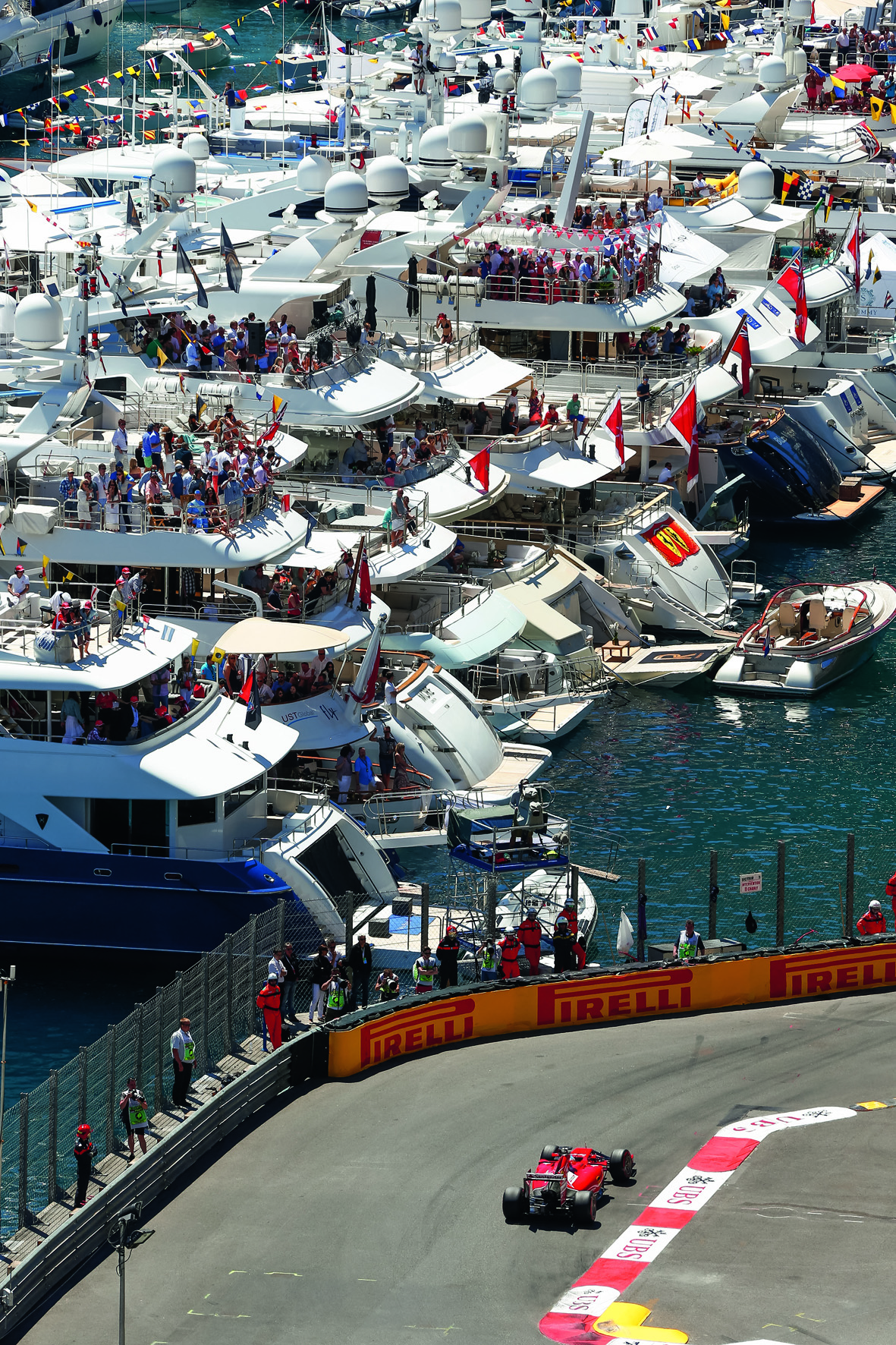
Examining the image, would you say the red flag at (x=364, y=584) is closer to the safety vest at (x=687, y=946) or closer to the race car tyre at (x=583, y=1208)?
the safety vest at (x=687, y=946)

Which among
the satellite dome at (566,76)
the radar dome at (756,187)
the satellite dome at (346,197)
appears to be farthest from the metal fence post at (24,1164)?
the satellite dome at (566,76)

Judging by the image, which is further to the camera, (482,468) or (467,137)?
(467,137)

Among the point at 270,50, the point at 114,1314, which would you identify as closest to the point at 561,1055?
the point at 114,1314

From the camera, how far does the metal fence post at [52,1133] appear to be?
30469mm

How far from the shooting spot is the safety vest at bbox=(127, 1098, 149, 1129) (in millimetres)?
32469

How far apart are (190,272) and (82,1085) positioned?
3939cm

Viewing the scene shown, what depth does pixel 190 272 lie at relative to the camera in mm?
66688

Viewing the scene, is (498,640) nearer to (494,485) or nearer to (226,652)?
(494,485)

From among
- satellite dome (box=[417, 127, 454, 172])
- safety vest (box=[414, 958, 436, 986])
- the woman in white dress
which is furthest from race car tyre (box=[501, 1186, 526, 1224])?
satellite dome (box=[417, 127, 454, 172])

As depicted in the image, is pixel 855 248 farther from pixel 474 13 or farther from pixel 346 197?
pixel 474 13

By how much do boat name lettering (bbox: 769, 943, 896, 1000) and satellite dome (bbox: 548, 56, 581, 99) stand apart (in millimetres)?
67920

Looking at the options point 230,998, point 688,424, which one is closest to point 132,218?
point 688,424

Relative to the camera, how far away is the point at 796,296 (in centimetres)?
8081

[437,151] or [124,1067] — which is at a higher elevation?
[437,151]
